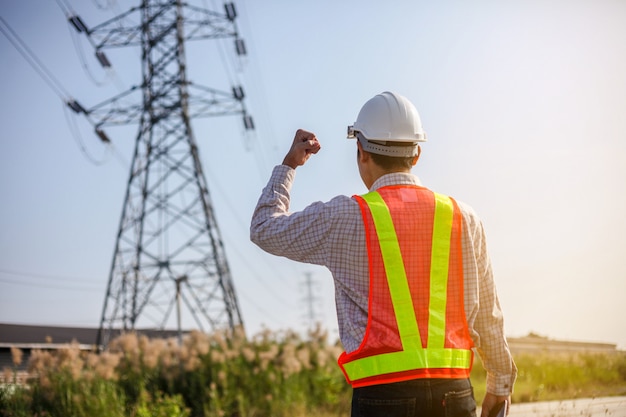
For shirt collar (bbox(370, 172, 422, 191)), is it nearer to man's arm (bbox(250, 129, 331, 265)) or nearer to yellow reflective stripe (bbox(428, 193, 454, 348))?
yellow reflective stripe (bbox(428, 193, 454, 348))

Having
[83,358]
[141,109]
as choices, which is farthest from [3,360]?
[83,358]

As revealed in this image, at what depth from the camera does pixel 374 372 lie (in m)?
2.53

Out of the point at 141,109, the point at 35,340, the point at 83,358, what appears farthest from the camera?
the point at 35,340

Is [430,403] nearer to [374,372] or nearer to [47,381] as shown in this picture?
[374,372]

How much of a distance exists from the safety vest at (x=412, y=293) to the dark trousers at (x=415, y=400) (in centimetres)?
3

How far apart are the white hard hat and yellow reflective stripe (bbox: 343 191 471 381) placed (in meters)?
0.28

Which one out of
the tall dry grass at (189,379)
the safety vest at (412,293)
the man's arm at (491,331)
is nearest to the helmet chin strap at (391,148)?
the safety vest at (412,293)

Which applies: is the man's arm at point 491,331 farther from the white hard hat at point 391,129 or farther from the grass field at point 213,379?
the grass field at point 213,379

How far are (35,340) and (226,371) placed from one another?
27.1 m

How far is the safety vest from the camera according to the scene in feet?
8.31

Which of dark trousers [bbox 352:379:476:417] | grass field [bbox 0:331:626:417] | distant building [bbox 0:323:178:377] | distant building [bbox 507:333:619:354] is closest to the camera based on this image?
dark trousers [bbox 352:379:476:417]

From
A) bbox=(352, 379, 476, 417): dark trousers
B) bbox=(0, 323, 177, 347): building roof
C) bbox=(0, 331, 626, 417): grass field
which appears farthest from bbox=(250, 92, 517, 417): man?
bbox=(0, 323, 177, 347): building roof

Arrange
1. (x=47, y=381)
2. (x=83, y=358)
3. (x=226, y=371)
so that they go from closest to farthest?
1. (x=47, y=381)
2. (x=83, y=358)
3. (x=226, y=371)

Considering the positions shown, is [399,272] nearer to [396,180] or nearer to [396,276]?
[396,276]
